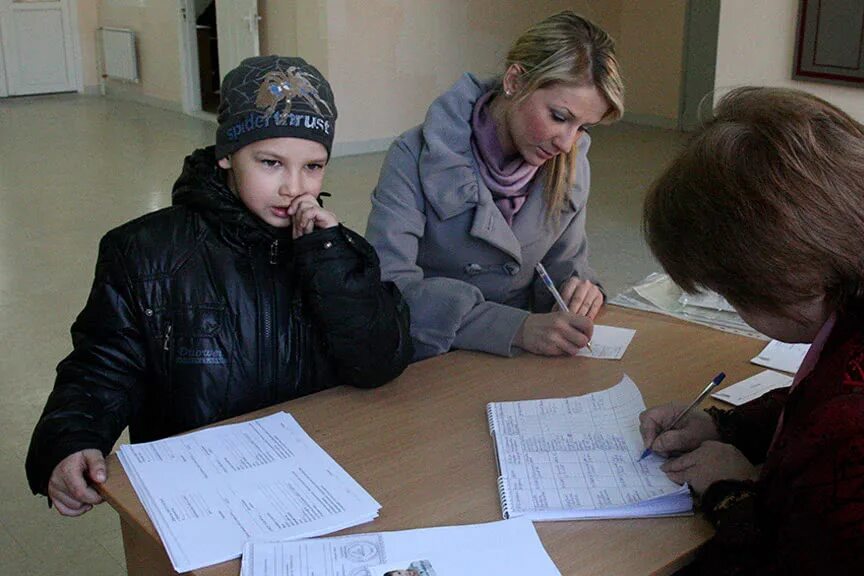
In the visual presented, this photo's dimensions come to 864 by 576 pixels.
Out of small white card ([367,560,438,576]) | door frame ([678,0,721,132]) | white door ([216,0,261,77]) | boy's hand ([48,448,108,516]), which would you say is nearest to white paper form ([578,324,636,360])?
small white card ([367,560,438,576])

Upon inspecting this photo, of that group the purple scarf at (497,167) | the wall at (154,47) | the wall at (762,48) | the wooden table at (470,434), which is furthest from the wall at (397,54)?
the wooden table at (470,434)

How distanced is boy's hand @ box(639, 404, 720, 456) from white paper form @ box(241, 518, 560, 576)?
0.26 m

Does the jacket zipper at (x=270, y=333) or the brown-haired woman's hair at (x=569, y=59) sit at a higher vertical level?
the brown-haired woman's hair at (x=569, y=59)

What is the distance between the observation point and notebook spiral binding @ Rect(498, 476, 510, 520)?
110 cm

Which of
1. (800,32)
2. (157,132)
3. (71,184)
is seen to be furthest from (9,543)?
(157,132)

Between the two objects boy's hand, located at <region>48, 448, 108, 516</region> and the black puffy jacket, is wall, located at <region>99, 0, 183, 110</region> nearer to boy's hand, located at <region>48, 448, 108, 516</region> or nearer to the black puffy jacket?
the black puffy jacket

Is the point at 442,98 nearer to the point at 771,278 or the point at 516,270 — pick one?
the point at 516,270

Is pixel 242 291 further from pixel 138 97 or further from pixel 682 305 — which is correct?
pixel 138 97

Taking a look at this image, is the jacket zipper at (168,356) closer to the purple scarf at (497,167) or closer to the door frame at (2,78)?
the purple scarf at (497,167)

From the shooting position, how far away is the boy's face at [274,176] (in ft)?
4.69

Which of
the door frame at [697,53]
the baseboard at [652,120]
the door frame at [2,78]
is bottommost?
the baseboard at [652,120]

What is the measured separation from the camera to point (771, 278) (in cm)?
91

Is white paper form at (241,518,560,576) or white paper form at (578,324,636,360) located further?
white paper form at (578,324,636,360)

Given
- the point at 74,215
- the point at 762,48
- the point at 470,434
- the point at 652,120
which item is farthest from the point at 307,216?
the point at 652,120
